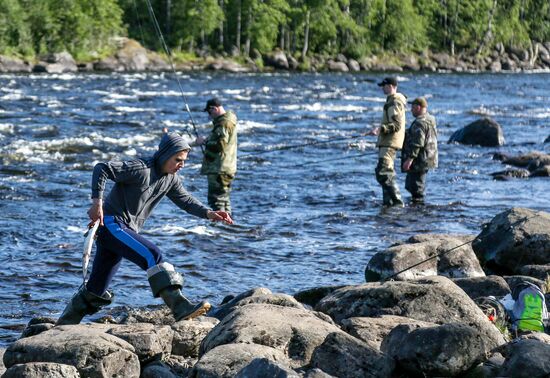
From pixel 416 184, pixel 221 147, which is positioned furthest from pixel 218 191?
pixel 416 184

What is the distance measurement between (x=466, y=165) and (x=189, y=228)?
363 inches

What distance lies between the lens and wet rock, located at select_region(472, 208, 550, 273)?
10141 millimetres

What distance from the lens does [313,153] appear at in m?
21.9

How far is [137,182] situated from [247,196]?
28.7 ft

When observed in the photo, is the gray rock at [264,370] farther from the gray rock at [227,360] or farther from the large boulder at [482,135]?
the large boulder at [482,135]

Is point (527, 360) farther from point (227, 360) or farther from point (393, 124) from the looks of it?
point (393, 124)

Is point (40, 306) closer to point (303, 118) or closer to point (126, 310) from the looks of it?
point (126, 310)

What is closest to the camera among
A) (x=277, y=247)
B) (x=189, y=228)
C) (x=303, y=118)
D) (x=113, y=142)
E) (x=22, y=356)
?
(x=22, y=356)

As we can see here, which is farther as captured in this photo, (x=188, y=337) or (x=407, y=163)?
(x=407, y=163)

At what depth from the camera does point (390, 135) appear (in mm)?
14617

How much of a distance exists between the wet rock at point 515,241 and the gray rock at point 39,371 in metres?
5.78

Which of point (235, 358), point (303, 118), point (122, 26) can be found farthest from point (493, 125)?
point (122, 26)

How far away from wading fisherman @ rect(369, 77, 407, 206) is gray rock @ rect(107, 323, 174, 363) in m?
8.32

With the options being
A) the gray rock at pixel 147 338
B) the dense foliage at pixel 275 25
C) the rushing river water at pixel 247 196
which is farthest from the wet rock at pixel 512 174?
the dense foliage at pixel 275 25
